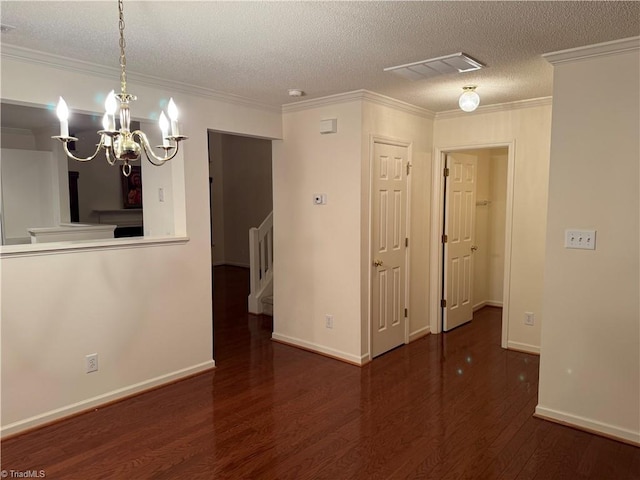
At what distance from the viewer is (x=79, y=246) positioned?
312 centimetres

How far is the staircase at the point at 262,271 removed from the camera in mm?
5902

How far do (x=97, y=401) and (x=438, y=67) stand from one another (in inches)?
130

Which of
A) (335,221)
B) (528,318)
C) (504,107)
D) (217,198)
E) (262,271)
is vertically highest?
(504,107)

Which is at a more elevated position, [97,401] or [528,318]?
[528,318]

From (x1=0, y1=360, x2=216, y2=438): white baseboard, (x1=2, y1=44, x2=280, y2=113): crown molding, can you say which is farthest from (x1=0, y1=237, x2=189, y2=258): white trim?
(x1=2, y1=44, x2=280, y2=113): crown molding

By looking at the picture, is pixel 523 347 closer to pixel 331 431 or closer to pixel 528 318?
pixel 528 318

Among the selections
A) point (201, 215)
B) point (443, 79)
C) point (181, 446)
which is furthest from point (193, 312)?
point (443, 79)

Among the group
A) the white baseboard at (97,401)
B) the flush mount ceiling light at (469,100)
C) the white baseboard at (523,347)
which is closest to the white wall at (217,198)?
the white baseboard at (97,401)

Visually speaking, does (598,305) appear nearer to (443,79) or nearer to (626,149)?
(626,149)

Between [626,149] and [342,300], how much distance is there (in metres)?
2.43

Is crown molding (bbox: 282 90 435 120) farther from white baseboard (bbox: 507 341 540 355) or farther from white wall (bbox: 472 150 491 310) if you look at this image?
white baseboard (bbox: 507 341 540 355)

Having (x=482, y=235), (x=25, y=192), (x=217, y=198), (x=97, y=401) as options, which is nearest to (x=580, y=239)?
(x=482, y=235)

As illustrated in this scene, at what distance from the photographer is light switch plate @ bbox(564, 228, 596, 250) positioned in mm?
2842

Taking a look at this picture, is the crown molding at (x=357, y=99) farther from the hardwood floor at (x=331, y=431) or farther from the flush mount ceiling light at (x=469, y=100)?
the hardwood floor at (x=331, y=431)
